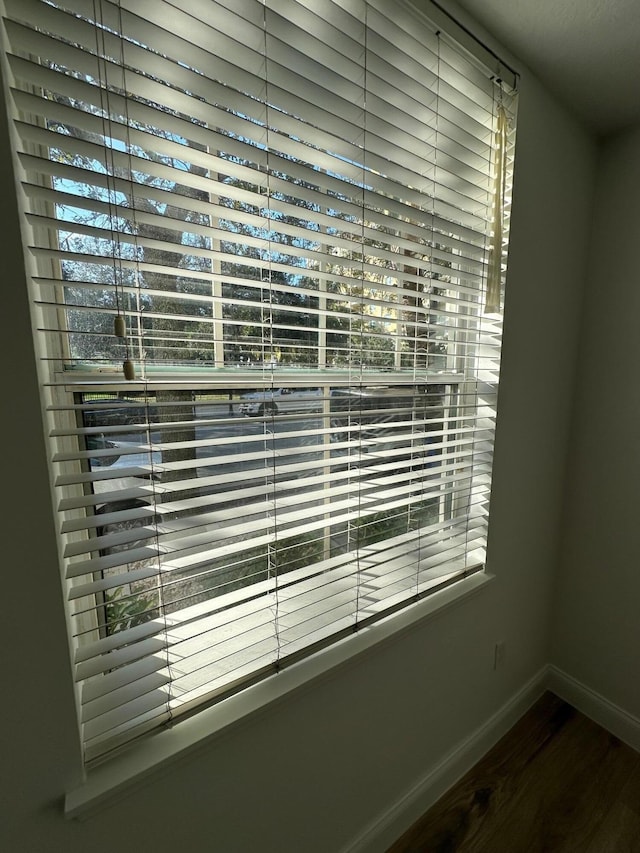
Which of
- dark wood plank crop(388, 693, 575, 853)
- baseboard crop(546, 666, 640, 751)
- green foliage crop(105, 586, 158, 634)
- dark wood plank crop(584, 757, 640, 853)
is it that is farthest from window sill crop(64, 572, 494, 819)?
baseboard crop(546, 666, 640, 751)

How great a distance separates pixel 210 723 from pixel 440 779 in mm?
1072

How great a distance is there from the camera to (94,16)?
23.9 inches

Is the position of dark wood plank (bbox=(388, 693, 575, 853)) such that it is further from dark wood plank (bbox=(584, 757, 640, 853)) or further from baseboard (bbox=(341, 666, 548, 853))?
dark wood plank (bbox=(584, 757, 640, 853))

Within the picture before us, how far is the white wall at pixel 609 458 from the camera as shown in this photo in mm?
1549

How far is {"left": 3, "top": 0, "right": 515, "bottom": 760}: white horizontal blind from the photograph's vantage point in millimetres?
659

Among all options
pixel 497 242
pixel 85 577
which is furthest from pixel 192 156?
pixel 497 242

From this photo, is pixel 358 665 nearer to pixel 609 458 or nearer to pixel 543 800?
pixel 543 800

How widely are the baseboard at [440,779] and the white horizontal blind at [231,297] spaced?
69 cm

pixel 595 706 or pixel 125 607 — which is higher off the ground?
pixel 125 607

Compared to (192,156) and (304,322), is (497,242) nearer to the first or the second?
(304,322)

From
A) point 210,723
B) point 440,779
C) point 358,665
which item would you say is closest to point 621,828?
point 440,779

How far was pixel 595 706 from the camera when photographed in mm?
1739

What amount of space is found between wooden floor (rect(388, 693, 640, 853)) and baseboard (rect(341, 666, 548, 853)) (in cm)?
3

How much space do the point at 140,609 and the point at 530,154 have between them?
1.77 metres
